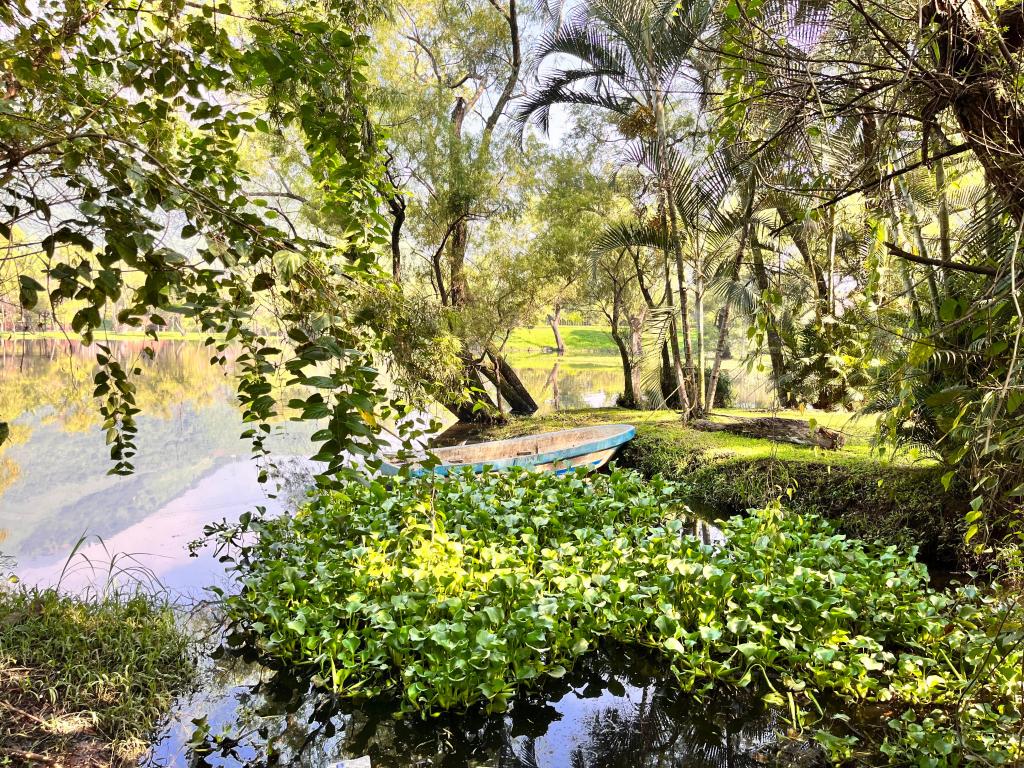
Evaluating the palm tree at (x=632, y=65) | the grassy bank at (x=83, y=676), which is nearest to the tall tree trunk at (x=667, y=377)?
the palm tree at (x=632, y=65)

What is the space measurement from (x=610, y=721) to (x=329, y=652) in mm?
1603

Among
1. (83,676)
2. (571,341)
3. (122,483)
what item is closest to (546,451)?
(83,676)

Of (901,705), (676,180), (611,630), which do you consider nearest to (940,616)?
(901,705)

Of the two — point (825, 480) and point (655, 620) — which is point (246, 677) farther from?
point (825, 480)

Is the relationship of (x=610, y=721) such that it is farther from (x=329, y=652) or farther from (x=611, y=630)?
(x=329, y=652)

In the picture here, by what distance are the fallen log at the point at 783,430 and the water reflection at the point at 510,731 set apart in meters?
4.33

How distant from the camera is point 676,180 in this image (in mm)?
9742

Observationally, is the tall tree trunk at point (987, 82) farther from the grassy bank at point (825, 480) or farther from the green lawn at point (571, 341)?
the green lawn at point (571, 341)

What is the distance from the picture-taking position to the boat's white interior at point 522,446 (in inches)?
339

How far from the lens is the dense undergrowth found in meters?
3.26

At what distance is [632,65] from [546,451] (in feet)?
19.5

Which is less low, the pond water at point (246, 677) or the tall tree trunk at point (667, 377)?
the tall tree trunk at point (667, 377)

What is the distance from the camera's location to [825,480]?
677cm

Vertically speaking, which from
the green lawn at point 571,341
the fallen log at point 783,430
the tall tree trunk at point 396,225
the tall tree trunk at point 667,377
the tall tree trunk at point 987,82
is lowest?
Answer: the fallen log at point 783,430
